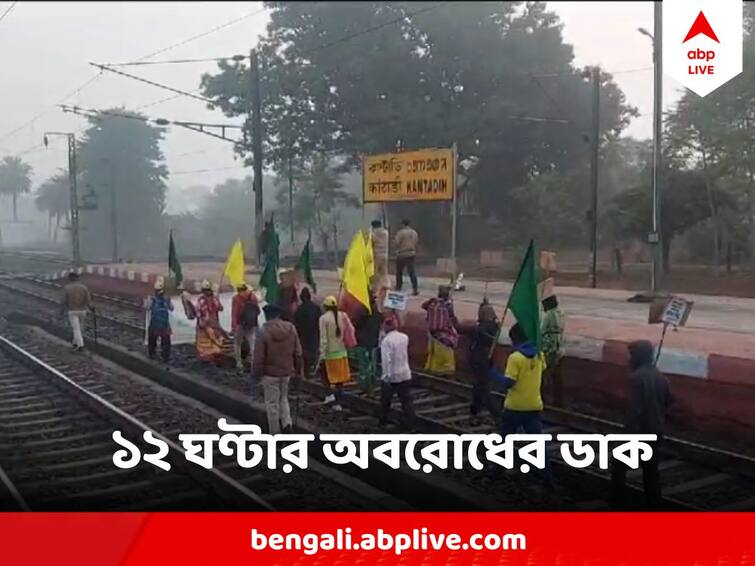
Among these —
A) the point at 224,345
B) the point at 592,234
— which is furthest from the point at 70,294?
the point at 592,234

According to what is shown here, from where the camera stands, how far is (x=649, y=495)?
3193mm

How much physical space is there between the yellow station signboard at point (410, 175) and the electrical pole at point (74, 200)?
3.45 ft

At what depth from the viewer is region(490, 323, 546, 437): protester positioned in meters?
3.38

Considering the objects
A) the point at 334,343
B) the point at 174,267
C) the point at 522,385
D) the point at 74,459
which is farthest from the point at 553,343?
the point at 74,459

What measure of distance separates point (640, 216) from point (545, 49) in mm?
643

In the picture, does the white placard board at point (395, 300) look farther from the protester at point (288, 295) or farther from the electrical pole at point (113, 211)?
the electrical pole at point (113, 211)

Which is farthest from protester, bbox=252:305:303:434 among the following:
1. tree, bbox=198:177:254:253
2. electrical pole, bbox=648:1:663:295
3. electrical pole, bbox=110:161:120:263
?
electrical pole, bbox=648:1:663:295

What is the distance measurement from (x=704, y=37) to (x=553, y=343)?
120 centimetres

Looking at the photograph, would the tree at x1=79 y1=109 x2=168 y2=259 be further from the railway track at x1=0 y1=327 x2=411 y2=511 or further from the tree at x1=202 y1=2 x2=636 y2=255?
the railway track at x1=0 y1=327 x2=411 y2=511

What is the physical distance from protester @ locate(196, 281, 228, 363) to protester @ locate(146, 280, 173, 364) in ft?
0.42
